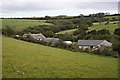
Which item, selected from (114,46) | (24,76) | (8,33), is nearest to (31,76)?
(24,76)

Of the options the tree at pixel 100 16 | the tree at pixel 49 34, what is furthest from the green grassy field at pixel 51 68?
the tree at pixel 100 16

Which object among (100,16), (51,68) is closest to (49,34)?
(100,16)

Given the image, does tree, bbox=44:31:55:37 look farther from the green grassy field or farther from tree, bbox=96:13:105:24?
the green grassy field

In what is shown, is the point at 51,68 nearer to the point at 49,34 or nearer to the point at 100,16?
the point at 49,34

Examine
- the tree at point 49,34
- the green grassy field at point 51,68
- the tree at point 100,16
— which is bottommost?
the green grassy field at point 51,68

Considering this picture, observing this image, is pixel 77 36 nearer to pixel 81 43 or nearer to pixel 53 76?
pixel 81 43

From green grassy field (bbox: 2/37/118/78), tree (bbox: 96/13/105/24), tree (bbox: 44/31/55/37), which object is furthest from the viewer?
tree (bbox: 96/13/105/24)

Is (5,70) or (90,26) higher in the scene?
(90,26)

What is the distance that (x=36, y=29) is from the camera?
315 feet

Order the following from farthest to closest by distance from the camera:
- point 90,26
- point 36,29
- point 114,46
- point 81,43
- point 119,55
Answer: point 90,26, point 36,29, point 81,43, point 114,46, point 119,55

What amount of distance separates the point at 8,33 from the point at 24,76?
51.8m

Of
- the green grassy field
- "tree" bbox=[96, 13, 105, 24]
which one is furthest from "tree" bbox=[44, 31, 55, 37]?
the green grassy field

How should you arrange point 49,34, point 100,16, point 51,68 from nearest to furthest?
point 51,68, point 49,34, point 100,16

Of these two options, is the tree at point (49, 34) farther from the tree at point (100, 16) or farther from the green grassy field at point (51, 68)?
the green grassy field at point (51, 68)
